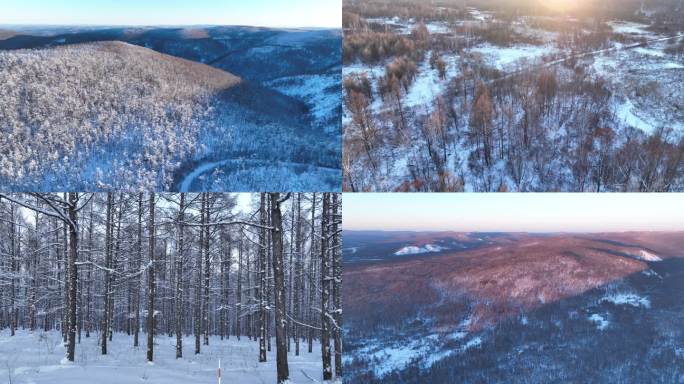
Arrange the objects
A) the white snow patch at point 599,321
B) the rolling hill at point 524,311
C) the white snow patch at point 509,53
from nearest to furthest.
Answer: the rolling hill at point 524,311 → the white snow patch at point 599,321 → the white snow patch at point 509,53

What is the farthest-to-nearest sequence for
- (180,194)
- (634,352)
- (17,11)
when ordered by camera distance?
1. (17,11)
2. (180,194)
3. (634,352)

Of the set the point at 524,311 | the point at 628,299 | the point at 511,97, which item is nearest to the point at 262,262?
the point at 524,311

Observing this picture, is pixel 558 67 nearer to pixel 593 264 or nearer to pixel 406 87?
pixel 406 87

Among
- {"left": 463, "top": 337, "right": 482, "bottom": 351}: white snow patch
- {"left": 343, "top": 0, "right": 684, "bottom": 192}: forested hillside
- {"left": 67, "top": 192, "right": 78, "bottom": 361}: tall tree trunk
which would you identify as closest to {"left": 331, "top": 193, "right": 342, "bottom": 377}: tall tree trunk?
{"left": 343, "top": 0, "right": 684, "bottom": 192}: forested hillside

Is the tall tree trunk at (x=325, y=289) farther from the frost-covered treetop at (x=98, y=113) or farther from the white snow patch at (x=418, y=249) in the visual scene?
the frost-covered treetop at (x=98, y=113)

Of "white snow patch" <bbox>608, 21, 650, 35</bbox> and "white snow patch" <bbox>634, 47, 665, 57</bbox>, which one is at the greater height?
"white snow patch" <bbox>608, 21, 650, 35</bbox>

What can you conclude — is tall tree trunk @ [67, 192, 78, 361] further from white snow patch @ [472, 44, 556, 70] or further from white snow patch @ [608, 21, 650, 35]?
white snow patch @ [608, 21, 650, 35]

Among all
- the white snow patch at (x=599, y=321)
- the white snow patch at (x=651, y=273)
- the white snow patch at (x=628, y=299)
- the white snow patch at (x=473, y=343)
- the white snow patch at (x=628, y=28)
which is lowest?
the white snow patch at (x=473, y=343)

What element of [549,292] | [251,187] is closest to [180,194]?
[251,187]

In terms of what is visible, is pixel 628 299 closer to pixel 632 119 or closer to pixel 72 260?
pixel 632 119

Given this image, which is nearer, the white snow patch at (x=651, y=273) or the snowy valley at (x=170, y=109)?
the snowy valley at (x=170, y=109)

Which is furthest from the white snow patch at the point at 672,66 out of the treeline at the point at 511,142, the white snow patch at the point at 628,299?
the white snow patch at the point at 628,299
